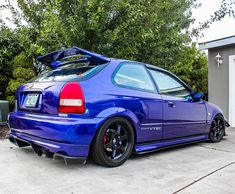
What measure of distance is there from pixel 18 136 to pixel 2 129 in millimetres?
3012

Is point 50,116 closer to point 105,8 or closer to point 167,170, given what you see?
point 167,170

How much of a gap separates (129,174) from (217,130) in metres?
2.86

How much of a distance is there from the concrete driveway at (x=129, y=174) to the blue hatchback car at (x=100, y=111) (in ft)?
0.66

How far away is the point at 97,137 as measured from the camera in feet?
11.6

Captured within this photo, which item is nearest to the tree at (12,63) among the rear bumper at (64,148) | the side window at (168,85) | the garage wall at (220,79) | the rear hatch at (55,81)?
the rear hatch at (55,81)

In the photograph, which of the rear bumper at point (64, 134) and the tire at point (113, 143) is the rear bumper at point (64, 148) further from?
the tire at point (113, 143)

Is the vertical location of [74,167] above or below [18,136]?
below

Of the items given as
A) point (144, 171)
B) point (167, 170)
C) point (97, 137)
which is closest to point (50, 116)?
point (97, 137)

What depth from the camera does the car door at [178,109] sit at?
445 centimetres

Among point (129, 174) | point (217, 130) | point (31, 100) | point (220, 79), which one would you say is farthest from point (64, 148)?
point (220, 79)

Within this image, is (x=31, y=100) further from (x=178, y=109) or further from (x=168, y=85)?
(x=178, y=109)

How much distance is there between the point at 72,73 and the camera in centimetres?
384

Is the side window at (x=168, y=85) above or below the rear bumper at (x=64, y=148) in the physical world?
above

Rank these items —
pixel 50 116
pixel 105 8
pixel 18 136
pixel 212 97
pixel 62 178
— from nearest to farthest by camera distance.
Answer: pixel 62 178
pixel 50 116
pixel 18 136
pixel 105 8
pixel 212 97
